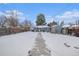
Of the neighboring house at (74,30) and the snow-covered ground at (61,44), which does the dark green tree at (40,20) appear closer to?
the snow-covered ground at (61,44)

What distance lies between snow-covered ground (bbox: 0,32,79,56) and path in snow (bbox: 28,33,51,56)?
33 millimetres

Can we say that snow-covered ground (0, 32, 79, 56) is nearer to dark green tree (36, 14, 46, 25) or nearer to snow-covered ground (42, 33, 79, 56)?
snow-covered ground (42, 33, 79, 56)

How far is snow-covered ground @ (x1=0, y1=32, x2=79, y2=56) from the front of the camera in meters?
4.52

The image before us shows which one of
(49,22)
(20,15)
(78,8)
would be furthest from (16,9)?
(78,8)

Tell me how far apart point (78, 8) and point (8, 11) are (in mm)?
751

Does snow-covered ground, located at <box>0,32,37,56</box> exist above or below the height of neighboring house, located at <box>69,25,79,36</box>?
below

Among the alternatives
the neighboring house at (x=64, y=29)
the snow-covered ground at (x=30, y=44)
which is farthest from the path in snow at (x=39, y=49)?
the neighboring house at (x=64, y=29)

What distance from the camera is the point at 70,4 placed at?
177 inches

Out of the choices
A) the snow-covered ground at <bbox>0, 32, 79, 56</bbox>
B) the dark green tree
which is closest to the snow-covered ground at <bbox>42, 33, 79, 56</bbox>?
the snow-covered ground at <bbox>0, 32, 79, 56</bbox>

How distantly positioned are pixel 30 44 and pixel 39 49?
0.11 metres

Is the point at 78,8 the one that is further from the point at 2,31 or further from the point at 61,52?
the point at 2,31

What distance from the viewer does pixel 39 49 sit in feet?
14.9

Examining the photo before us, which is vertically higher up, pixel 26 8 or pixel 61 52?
pixel 26 8

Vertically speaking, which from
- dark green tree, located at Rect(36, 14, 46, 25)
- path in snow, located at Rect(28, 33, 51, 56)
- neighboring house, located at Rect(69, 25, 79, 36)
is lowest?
path in snow, located at Rect(28, 33, 51, 56)
